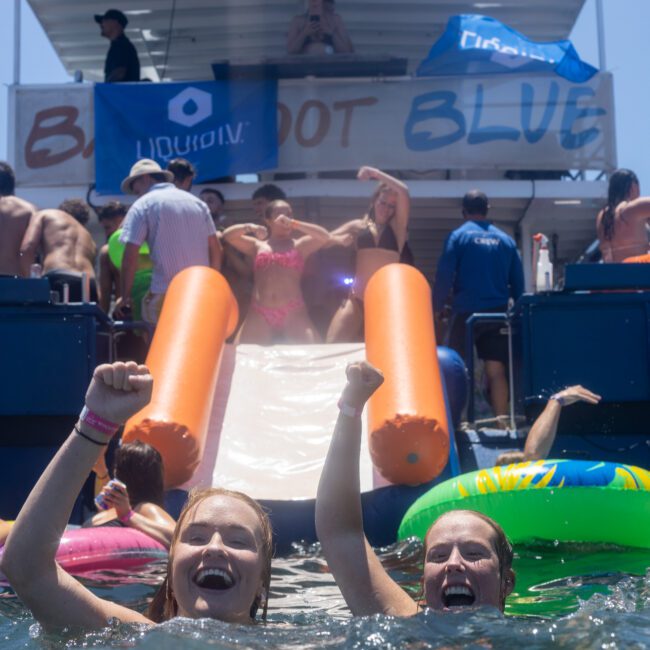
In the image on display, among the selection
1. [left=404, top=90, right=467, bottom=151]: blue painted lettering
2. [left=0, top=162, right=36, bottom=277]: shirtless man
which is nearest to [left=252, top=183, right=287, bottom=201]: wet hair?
[left=0, top=162, right=36, bottom=277]: shirtless man

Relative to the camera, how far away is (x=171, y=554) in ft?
9.99

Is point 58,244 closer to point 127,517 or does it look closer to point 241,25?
point 127,517

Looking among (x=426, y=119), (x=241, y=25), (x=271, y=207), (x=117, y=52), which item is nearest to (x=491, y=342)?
(x=271, y=207)

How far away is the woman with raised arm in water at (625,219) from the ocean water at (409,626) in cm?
379

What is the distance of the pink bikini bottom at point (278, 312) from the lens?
8375mm

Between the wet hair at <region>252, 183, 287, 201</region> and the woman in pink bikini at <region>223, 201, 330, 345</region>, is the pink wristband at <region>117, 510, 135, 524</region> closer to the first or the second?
the woman in pink bikini at <region>223, 201, 330, 345</region>

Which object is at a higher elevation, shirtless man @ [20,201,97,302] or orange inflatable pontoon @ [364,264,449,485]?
shirtless man @ [20,201,97,302]

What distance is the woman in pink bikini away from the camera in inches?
330

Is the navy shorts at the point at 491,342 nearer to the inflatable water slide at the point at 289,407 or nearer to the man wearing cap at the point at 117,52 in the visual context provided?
the inflatable water slide at the point at 289,407

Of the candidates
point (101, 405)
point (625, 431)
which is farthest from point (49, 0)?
point (101, 405)

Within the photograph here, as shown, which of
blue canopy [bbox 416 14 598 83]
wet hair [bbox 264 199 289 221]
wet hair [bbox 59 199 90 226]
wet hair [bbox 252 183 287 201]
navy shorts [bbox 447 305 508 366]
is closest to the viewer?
navy shorts [bbox 447 305 508 366]

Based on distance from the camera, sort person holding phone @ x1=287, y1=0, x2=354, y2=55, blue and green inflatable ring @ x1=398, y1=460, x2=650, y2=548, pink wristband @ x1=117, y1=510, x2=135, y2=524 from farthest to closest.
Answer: person holding phone @ x1=287, y1=0, x2=354, y2=55
pink wristband @ x1=117, y1=510, x2=135, y2=524
blue and green inflatable ring @ x1=398, y1=460, x2=650, y2=548

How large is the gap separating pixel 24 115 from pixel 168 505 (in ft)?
21.0

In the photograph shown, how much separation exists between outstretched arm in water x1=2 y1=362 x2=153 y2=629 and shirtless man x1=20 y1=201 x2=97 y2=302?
5469mm
